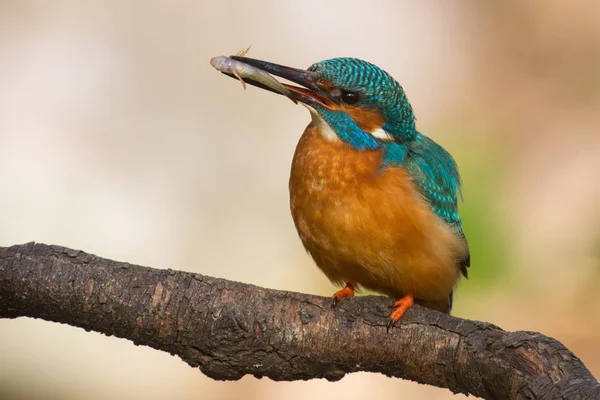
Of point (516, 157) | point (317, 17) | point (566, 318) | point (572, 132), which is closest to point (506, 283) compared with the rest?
point (566, 318)

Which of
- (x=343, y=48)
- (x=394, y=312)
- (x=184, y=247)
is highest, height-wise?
(x=343, y=48)

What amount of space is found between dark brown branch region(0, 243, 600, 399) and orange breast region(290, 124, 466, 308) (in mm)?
271

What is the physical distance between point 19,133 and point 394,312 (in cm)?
300

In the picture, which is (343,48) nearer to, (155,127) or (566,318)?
(155,127)

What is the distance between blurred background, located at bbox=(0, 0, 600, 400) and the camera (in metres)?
5.12

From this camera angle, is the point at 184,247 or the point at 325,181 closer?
the point at 325,181

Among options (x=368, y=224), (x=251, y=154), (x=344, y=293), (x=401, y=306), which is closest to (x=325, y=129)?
(x=368, y=224)

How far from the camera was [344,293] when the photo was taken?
3643mm

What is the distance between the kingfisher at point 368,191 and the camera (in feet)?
11.6

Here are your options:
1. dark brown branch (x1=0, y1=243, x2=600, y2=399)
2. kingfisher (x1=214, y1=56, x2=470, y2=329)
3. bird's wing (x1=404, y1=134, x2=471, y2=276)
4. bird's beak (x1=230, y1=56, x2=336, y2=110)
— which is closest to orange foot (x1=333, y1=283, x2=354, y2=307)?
kingfisher (x1=214, y1=56, x2=470, y2=329)

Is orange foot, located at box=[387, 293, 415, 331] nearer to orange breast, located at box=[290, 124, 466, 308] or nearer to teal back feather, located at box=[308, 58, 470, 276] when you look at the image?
orange breast, located at box=[290, 124, 466, 308]

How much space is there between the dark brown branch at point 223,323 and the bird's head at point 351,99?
0.74 meters

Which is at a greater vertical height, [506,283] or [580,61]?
[580,61]

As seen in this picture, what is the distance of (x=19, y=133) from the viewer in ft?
18.4
